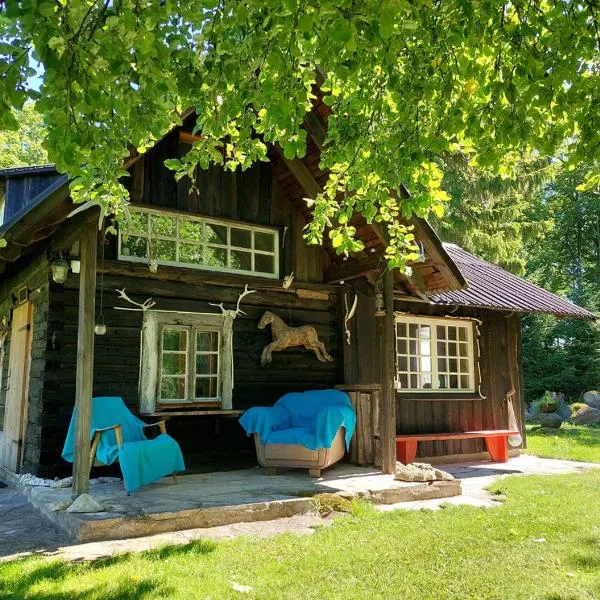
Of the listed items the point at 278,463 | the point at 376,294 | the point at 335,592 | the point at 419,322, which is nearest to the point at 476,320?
the point at 419,322

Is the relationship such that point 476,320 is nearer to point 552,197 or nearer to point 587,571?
point 587,571

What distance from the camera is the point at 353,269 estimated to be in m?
8.29

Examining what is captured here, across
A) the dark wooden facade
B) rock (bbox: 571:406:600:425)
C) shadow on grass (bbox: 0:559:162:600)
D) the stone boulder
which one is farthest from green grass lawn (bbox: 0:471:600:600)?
rock (bbox: 571:406:600:425)

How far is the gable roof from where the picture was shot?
9812 mm

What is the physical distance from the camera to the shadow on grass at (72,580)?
3607mm

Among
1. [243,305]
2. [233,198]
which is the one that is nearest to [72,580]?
[243,305]

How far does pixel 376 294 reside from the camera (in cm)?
789

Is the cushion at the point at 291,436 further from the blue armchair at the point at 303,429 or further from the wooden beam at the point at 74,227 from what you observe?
the wooden beam at the point at 74,227

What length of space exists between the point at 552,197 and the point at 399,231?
30.6 meters

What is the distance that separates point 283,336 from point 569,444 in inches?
306

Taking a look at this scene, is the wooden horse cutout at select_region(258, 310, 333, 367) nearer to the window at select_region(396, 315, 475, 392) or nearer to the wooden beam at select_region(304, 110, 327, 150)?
the window at select_region(396, 315, 475, 392)

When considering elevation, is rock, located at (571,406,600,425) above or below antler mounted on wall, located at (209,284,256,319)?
below

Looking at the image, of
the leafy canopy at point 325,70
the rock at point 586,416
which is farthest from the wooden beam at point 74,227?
the rock at point 586,416

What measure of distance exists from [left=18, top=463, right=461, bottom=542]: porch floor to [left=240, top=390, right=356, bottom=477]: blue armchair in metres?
0.20
